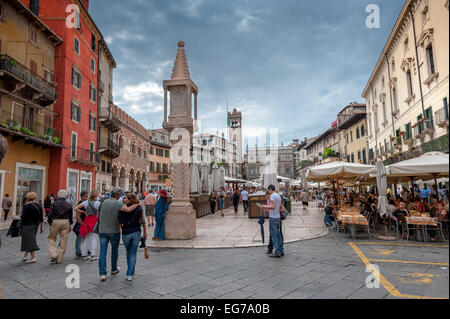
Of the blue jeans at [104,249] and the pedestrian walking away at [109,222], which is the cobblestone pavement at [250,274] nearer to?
the blue jeans at [104,249]

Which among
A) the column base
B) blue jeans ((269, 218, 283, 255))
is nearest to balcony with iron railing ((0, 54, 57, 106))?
the column base

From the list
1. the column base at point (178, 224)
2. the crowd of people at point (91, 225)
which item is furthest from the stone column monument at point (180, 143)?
the crowd of people at point (91, 225)

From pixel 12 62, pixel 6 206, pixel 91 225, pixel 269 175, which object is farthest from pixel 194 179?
pixel 12 62

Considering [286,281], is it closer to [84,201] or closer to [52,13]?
[84,201]

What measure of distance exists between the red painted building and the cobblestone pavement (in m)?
14.1

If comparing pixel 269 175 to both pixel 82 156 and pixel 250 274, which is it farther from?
pixel 82 156

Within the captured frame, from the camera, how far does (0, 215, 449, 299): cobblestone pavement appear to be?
3.91 m

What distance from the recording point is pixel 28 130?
15.9 metres

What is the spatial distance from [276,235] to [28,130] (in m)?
16.2

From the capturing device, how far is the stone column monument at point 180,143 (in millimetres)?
8359
